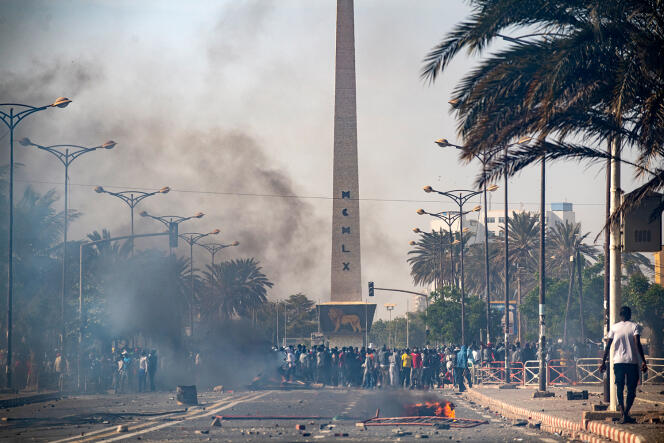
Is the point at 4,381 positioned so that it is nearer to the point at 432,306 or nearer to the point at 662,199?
the point at 662,199

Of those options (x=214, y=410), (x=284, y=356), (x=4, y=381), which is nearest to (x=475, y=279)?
(x=284, y=356)

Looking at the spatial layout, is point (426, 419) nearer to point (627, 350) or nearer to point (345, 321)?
point (627, 350)

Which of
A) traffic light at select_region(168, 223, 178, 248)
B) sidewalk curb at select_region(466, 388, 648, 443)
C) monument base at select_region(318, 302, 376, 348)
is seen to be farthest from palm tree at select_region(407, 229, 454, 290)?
sidewalk curb at select_region(466, 388, 648, 443)

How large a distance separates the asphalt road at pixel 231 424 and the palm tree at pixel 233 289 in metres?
62.7

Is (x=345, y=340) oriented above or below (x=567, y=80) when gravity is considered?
below

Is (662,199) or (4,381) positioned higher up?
(662,199)

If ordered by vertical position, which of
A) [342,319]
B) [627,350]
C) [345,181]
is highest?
[345,181]

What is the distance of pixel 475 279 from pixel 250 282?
65.3 feet

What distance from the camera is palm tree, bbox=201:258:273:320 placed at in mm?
89938

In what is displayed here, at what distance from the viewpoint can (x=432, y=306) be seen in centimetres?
6775

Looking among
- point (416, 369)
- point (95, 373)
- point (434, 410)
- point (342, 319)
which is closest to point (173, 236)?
point (95, 373)

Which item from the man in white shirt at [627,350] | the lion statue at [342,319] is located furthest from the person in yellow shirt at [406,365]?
the lion statue at [342,319]

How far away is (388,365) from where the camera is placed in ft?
134

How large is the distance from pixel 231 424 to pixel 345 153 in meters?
67.2
